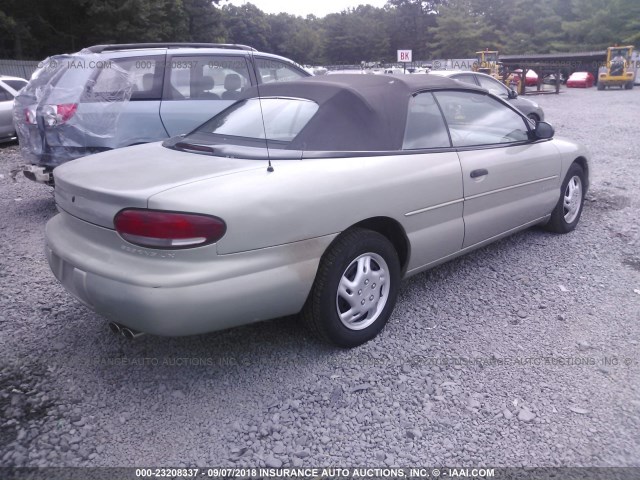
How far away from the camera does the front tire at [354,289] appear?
2939 millimetres

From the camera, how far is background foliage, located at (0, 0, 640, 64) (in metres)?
16.6

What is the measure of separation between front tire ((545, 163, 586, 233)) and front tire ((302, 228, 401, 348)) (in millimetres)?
2396

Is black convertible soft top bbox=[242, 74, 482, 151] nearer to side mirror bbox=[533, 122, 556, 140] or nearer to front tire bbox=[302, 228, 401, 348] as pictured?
front tire bbox=[302, 228, 401, 348]

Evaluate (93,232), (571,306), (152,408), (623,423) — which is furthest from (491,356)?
(93,232)

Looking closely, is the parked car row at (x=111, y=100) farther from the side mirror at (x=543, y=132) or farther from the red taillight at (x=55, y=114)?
the side mirror at (x=543, y=132)

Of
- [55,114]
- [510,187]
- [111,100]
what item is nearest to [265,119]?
[510,187]

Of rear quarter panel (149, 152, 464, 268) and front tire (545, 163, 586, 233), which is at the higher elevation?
rear quarter panel (149, 152, 464, 268)

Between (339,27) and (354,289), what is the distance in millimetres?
60397

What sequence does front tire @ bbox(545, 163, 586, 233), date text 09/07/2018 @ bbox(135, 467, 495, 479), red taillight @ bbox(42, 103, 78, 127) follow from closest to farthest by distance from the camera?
1. date text 09/07/2018 @ bbox(135, 467, 495, 479)
2. front tire @ bbox(545, 163, 586, 233)
3. red taillight @ bbox(42, 103, 78, 127)

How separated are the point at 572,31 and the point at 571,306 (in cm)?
5464

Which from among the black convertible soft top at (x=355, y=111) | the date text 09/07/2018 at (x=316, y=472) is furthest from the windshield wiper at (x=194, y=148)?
the date text 09/07/2018 at (x=316, y=472)

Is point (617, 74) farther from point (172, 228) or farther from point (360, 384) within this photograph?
point (172, 228)

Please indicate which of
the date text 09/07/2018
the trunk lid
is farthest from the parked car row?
the date text 09/07/2018

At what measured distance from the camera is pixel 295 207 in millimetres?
2719
